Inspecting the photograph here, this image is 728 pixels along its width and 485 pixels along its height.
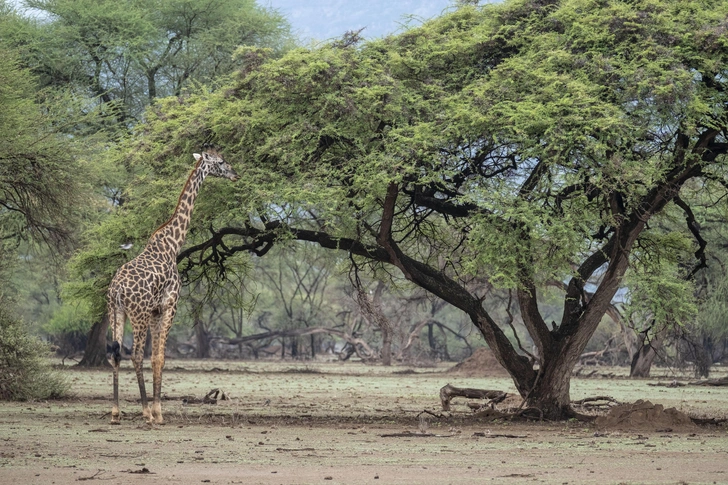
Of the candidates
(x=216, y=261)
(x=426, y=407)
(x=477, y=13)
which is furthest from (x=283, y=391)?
(x=477, y=13)

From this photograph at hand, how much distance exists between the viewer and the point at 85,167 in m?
22.2

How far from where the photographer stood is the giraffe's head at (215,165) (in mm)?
16569

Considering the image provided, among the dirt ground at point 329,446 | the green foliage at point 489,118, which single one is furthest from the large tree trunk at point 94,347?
the green foliage at point 489,118

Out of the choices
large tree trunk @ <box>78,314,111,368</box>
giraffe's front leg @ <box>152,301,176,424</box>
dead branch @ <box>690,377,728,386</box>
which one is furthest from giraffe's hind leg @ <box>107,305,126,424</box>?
large tree trunk @ <box>78,314,111,368</box>

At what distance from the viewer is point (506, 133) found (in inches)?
622

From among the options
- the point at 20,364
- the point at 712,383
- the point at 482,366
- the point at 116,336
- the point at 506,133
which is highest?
the point at 506,133

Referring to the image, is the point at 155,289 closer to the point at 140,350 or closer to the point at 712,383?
the point at 140,350

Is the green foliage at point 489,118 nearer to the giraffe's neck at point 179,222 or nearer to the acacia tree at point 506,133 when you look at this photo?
the acacia tree at point 506,133

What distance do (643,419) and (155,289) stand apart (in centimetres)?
770

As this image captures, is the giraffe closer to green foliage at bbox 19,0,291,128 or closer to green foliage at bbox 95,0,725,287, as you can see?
green foliage at bbox 95,0,725,287

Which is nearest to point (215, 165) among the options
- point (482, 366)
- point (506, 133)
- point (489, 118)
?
point (489, 118)

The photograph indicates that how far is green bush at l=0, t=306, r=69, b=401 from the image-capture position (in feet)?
65.8

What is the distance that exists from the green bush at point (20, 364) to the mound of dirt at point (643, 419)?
1062cm

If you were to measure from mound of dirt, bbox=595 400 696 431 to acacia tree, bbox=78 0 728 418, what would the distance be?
1.30 m
